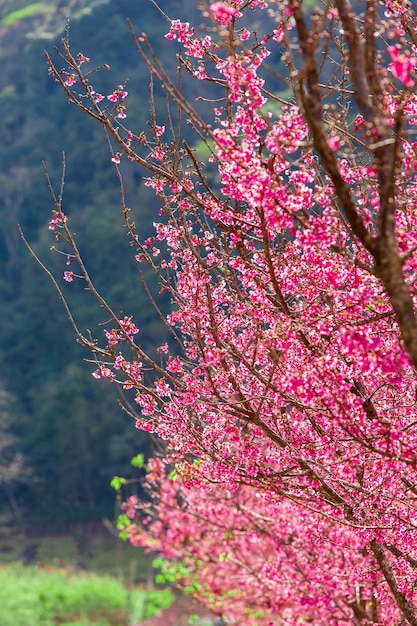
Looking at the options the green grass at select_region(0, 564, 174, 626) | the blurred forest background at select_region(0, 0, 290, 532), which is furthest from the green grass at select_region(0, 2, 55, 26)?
the green grass at select_region(0, 564, 174, 626)

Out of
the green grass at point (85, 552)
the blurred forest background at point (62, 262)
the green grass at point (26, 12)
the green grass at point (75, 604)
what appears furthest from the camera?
the green grass at point (26, 12)

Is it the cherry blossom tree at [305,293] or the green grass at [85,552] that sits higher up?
the cherry blossom tree at [305,293]

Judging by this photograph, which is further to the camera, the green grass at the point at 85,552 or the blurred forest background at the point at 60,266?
the blurred forest background at the point at 60,266

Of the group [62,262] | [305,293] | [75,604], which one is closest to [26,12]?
[62,262]

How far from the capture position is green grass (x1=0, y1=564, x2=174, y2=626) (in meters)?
15.5

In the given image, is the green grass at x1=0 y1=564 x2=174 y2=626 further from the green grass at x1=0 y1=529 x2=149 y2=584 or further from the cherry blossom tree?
the cherry blossom tree

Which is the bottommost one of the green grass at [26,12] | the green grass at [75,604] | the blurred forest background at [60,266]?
the green grass at [75,604]

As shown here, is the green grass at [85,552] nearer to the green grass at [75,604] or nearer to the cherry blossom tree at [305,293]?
the green grass at [75,604]

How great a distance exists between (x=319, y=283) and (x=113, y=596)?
14.8 m

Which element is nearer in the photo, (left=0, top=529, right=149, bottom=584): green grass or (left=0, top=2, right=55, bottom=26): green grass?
(left=0, top=529, right=149, bottom=584): green grass

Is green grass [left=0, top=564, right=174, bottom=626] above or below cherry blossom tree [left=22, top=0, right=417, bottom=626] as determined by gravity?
below

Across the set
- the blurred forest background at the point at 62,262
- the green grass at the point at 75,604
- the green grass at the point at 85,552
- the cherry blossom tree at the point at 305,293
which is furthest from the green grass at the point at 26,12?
the cherry blossom tree at the point at 305,293

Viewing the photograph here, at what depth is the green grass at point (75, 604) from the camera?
608 inches

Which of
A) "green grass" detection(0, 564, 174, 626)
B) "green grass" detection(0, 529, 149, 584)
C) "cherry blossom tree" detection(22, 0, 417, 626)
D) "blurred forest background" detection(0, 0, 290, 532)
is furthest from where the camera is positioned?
"blurred forest background" detection(0, 0, 290, 532)
